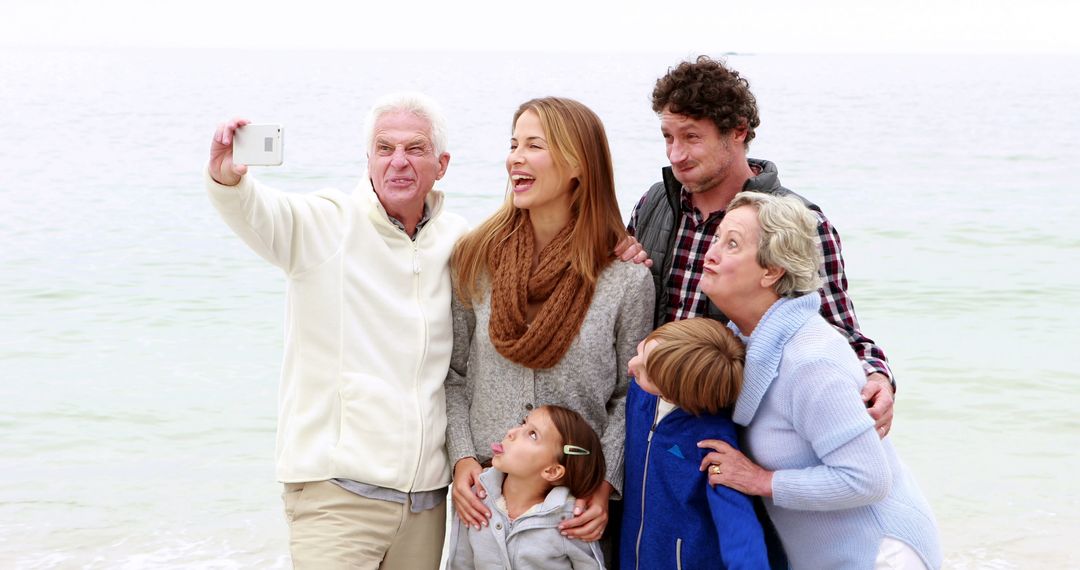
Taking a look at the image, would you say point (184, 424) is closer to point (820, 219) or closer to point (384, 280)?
point (384, 280)

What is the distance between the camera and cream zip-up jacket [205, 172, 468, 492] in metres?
2.97

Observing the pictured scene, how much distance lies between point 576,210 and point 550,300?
29 centimetres

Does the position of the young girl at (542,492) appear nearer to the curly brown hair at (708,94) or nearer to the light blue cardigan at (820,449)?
the light blue cardigan at (820,449)

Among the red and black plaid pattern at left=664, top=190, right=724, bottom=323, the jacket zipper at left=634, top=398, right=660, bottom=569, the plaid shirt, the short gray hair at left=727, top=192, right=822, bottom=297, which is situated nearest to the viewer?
the short gray hair at left=727, top=192, right=822, bottom=297

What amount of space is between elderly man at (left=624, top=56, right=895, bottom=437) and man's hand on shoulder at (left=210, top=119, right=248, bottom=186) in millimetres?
1190

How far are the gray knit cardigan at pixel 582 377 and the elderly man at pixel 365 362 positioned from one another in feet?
0.37

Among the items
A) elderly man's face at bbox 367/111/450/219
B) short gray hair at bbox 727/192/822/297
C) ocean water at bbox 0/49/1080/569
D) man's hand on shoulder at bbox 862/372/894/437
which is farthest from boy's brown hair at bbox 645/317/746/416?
ocean water at bbox 0/49/1080/569

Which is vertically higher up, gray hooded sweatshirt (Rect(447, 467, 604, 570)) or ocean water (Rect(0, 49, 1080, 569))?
gray hooded sweatshirt (Rect(447, 467, 604, 570))

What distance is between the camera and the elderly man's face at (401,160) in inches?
120

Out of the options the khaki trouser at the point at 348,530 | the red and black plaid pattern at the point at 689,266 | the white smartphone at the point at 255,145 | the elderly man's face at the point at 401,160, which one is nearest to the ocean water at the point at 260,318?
the red and black plaid pattern at the point at 689,266

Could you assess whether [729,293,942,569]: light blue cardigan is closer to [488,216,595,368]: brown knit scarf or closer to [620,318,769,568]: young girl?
[620,318,769,568]: young girl

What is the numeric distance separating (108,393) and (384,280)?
5985mm

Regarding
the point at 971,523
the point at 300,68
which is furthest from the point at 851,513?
the point at 300,68

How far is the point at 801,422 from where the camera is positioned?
8.61 feet
